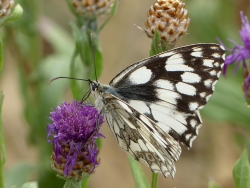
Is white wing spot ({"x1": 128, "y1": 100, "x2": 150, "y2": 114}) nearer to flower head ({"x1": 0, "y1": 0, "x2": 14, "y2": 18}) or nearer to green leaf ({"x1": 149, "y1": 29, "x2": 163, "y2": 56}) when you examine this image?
green leaf ({"x1": 149, "y1": 29, "x2": 163, "y2": 56})

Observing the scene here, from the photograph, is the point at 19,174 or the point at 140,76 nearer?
the point at 140,76

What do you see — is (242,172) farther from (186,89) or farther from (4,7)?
(4,7)

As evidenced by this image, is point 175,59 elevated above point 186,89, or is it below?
above

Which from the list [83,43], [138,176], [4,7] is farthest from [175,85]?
[4,7]

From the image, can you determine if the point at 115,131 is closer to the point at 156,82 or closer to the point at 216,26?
the point at 156,82

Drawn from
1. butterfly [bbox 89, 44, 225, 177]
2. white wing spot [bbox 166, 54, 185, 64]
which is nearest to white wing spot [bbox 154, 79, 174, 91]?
butterfly [bbox 89, 44, 225, 177]

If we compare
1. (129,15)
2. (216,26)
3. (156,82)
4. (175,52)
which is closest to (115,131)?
(156,82)

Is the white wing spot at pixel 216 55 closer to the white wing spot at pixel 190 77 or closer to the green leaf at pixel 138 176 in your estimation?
the white wing spot at pixel 190 77
